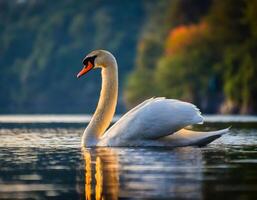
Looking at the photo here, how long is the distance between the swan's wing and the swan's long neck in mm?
1020

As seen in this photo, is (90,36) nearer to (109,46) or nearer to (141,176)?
(109,46)

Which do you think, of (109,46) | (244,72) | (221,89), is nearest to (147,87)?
(221,89)

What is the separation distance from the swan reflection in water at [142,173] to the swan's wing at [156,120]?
0.47 meters

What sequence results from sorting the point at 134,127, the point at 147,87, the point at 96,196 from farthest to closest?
1. the point at 147,87
2. the point at 134,127
3. the point at 96,196

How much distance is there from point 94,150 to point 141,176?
579 centimetres

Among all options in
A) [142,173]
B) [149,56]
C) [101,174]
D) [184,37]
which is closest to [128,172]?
[142,173]

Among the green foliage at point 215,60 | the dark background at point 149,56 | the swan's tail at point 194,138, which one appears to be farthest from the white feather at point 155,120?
the green foliage at point 215,60

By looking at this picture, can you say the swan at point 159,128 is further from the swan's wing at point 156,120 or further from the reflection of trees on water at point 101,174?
the reflection of trees on water at point 101,174

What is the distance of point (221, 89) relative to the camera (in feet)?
296

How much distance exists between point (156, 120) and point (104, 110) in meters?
2.53

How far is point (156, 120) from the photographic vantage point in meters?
21.7

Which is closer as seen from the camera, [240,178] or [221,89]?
[240,178]

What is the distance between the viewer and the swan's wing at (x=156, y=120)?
21500 millimetres

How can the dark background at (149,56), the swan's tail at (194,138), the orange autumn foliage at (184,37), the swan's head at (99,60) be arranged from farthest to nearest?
1. the orange autumn foliage at (184,37)
2. the dark background at (149,56)
3. the swan's head at (99,60)
4. the swan's tail at (194,138)
